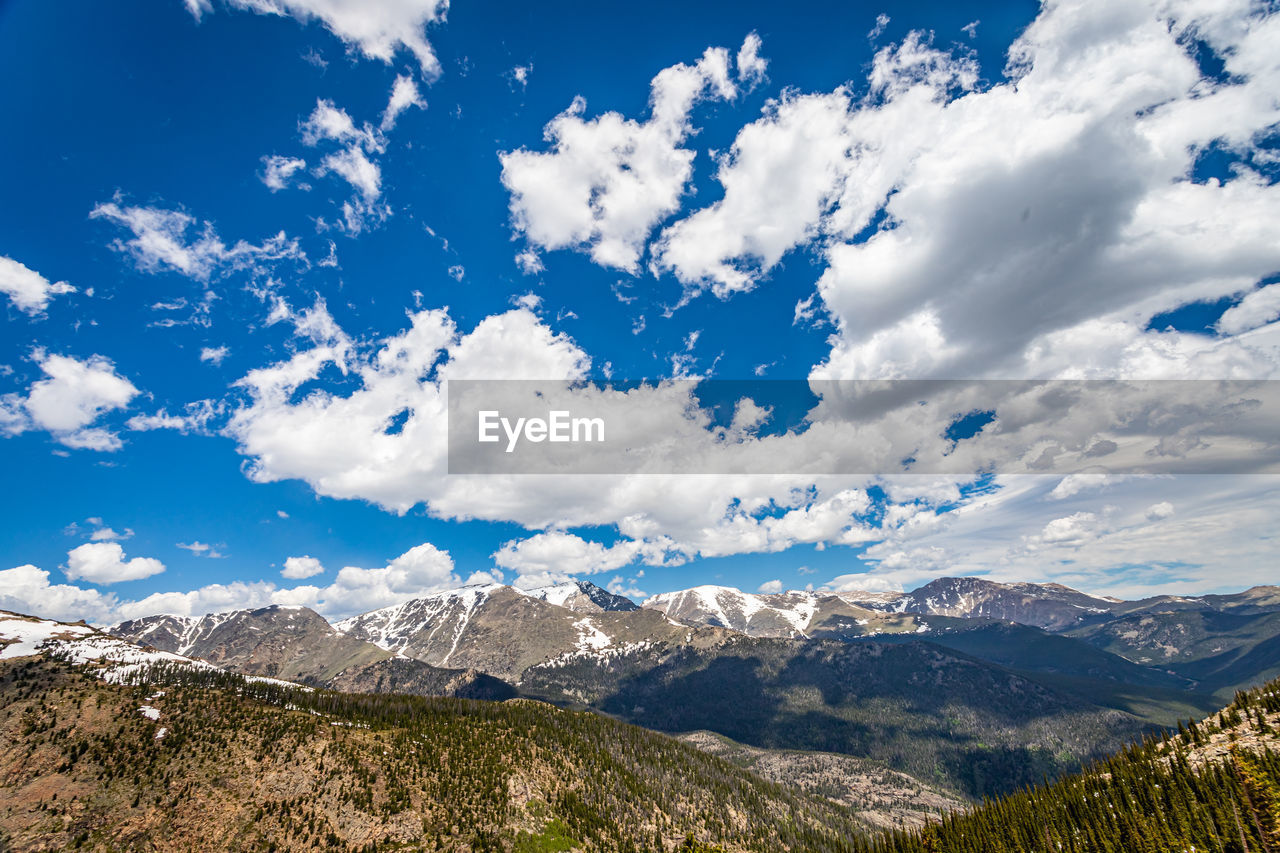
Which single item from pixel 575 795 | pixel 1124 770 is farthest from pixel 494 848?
pixel 1124 770

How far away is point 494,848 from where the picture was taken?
14212 cm

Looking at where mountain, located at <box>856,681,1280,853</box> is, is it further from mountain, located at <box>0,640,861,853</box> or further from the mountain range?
mountain, located at <box>0,640,861,853</box>

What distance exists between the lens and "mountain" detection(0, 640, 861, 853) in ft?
394

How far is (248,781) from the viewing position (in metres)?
133

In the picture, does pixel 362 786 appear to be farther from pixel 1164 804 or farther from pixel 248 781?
pixel 1164 804

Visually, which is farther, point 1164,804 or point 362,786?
point 362,786

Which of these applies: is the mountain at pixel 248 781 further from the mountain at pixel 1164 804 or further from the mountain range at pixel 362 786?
the mountain at pixel 1164 804

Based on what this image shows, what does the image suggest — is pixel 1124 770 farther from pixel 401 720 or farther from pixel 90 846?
pixel 90 846

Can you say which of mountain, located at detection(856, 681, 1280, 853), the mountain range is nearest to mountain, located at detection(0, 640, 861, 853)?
the mountain range

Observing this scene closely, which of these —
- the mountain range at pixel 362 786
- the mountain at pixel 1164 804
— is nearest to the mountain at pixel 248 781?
the mountain range at pixel 362 786

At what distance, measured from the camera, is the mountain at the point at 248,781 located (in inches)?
4729

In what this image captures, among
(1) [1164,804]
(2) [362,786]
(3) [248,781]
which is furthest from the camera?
(2) [362,786]

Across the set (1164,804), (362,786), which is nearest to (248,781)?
(362,786)

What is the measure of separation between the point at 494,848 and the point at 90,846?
3536 inches
